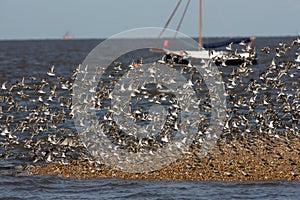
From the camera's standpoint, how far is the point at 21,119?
31.4 meters

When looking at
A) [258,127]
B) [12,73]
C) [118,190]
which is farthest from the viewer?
A: [12,73]

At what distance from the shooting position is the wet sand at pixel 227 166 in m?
20.2

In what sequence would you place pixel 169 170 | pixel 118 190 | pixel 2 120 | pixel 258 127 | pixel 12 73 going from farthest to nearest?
pixel 12 73 < pixel 2 120 < pixel 258 127 < pixel 169 170 < pixel 118 190

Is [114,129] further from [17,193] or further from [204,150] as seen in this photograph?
[17,193]

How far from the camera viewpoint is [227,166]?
20.8 meters

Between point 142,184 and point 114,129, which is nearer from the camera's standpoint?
point 142,184

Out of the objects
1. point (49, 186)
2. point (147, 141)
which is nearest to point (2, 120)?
point (147, 141)

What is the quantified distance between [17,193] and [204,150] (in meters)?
5.97

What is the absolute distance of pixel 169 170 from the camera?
20.9 m

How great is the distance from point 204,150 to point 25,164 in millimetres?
5425

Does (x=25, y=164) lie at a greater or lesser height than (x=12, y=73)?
lesser

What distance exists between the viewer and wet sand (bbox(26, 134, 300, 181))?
20.2 meters

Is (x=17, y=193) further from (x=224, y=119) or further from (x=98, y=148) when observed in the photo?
(x=224, y=119)

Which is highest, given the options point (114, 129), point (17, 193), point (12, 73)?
point (12, 73)
